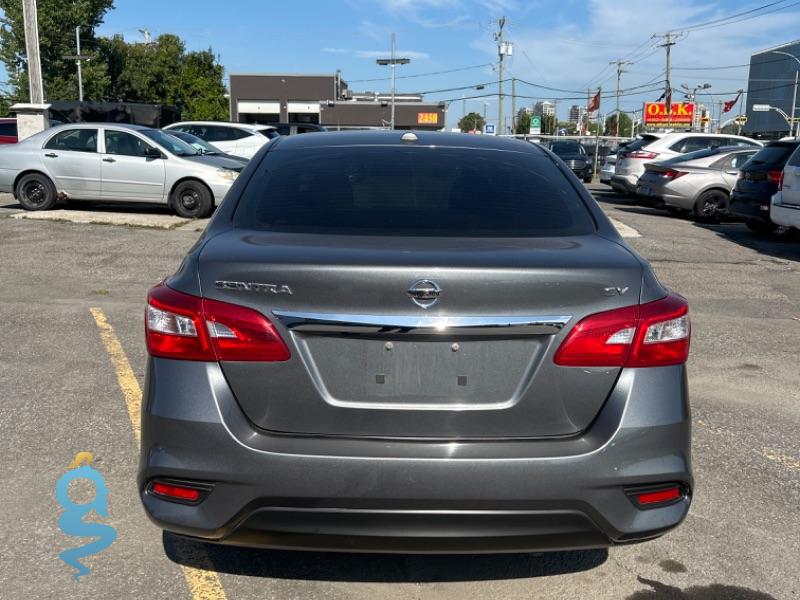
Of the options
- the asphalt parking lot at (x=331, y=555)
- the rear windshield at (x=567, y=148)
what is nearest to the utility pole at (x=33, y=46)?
the asphalt parking lot at (x=331, y=555)

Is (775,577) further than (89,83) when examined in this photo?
No

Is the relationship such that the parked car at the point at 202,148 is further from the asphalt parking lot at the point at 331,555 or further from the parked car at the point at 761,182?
the parked car at the point at 761,182

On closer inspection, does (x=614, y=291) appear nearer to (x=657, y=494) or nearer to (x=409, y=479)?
(x=657, y=494)

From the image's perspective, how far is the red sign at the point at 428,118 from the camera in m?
74.9

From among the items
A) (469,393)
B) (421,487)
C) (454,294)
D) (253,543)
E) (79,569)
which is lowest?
(79,569)

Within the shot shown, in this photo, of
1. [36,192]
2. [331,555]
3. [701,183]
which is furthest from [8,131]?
[331,555]

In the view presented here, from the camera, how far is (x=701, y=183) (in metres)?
15.9

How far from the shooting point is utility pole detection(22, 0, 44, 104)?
20.8 metres

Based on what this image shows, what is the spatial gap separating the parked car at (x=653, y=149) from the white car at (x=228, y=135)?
894cm

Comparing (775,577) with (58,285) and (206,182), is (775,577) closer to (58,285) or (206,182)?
(58,285)

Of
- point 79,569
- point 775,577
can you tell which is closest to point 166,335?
point 79,569

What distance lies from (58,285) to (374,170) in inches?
240

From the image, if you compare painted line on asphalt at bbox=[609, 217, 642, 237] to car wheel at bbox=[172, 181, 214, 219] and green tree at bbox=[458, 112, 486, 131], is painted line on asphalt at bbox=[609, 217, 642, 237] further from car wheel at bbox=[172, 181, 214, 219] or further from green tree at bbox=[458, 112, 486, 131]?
green tree at bbox=[458, 112, 486, 131]

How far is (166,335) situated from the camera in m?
2.59
